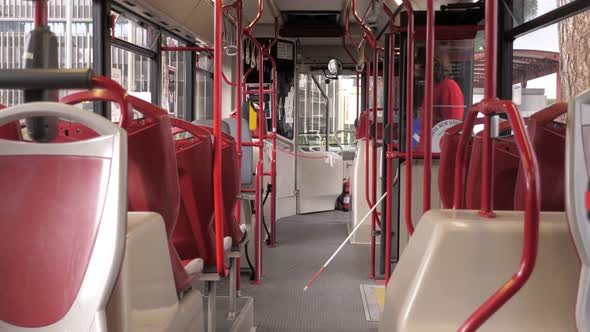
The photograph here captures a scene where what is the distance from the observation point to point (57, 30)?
9.87 ft

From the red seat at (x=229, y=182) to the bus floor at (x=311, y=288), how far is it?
68 cm

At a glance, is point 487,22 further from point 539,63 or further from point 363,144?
point 363,144

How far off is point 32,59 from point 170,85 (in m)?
5.27

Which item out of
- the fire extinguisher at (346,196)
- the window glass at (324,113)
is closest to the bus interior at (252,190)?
the fire extinguisher at (346,196)

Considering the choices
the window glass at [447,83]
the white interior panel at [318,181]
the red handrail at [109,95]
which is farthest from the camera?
the white interior panel at [318,181]

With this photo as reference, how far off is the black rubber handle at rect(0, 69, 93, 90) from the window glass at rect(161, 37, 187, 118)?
Result: 5.07m

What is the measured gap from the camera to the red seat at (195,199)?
2.54 metres

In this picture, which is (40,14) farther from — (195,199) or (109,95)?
(195,199)

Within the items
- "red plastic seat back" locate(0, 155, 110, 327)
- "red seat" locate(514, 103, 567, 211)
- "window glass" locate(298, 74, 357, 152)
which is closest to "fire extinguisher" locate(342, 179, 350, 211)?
"window glass" locate(298, 74, 357, 152)

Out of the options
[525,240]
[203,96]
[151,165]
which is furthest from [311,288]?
[203,96]

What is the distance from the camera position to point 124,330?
1.26 meters

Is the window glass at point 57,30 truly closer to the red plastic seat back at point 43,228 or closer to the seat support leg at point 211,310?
the seat support leg at point 211,310

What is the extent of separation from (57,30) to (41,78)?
2.12 m

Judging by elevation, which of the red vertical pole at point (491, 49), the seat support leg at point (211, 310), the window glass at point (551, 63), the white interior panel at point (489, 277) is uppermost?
the window glass at point (551, 63)
